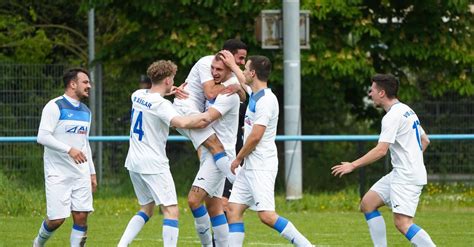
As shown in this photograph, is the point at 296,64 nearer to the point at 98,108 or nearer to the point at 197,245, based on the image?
the point at 98,108

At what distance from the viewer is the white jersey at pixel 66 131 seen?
13.0m

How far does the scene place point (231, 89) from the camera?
1271cm

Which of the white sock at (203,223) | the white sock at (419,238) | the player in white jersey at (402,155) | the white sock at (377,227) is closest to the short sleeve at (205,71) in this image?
the white sock at (203,223)

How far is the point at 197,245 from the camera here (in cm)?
1472

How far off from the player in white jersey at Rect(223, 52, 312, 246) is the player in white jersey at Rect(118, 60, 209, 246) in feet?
1.92

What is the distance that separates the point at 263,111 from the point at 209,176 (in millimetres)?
1209

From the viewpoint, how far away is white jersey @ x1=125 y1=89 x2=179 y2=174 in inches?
488

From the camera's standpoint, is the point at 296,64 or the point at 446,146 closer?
the point at 296,64

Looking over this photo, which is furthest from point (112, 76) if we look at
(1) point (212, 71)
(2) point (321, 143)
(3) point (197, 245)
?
(1) point (212, 71)

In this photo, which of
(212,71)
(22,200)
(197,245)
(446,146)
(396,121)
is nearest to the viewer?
(396,121)

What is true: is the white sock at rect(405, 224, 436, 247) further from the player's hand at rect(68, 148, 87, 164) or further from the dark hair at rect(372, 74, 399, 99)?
the player's hand at rect(68, 148, 87, 164)

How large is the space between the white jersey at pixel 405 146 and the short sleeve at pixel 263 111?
42.5 inches

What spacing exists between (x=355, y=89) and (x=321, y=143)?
1.58m

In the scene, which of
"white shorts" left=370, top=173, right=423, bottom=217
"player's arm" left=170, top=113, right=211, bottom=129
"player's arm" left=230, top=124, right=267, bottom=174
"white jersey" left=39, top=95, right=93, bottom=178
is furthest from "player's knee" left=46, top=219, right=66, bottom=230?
"white shorts" left=370, top=173, right=423, bottom=217
